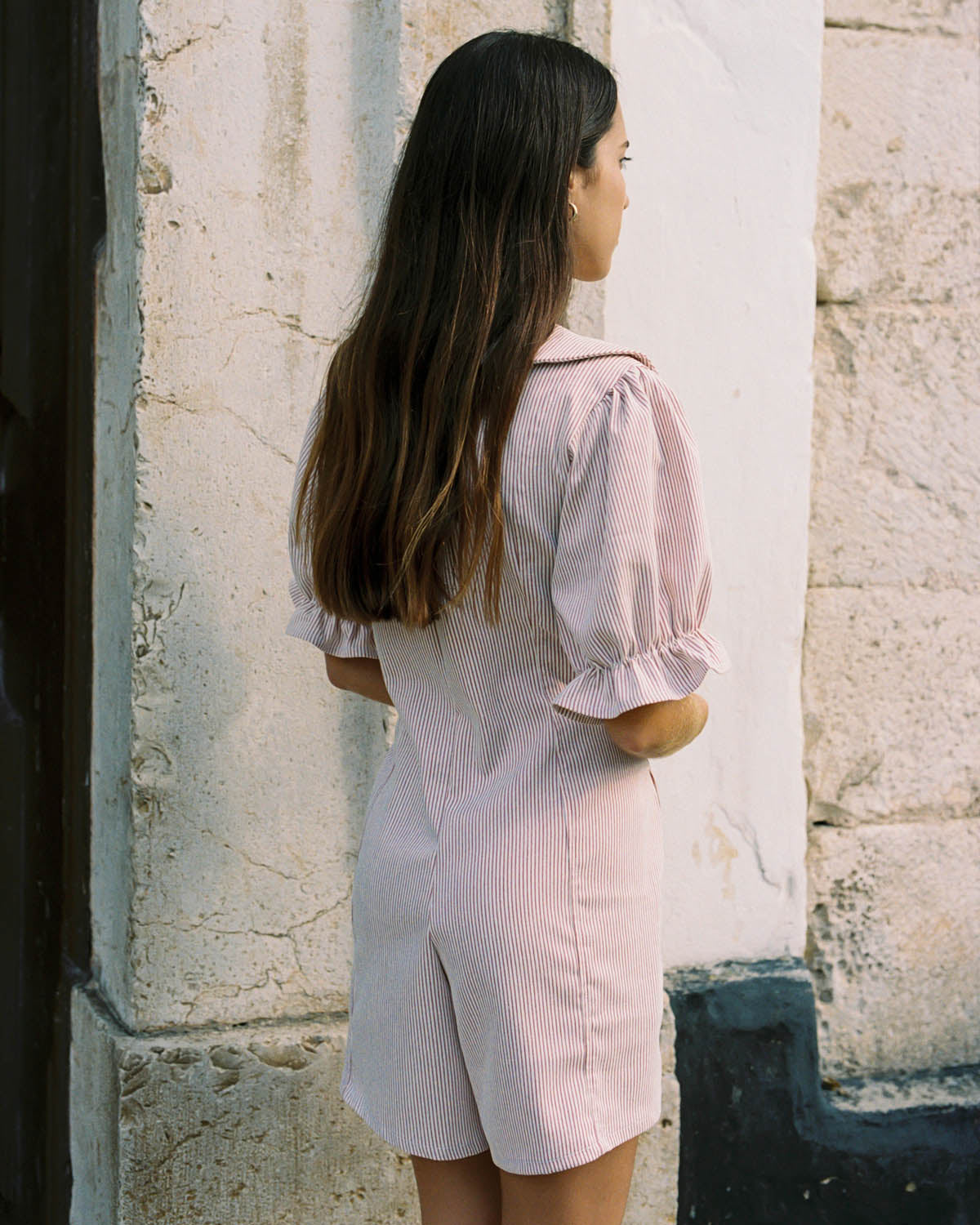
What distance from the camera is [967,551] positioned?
2.99 metres

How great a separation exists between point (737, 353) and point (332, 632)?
126 cm

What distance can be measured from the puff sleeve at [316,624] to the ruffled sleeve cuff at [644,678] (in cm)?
42

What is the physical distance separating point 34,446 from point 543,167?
153 cm

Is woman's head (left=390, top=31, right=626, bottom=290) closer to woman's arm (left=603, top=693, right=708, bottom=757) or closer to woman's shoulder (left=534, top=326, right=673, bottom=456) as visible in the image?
woman's shoulder (left=534, top=326, right=673, bottom=456)

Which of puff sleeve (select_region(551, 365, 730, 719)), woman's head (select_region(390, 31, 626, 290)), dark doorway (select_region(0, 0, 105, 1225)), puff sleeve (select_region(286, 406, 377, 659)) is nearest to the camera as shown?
puff sleeve (select_region(551, 365, 730, 719))

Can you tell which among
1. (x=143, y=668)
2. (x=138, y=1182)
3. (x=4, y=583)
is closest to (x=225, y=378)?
(x=143, y=668)

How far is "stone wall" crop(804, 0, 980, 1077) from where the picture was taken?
2881 millimetres

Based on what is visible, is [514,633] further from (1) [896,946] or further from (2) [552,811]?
(1) [896,946]

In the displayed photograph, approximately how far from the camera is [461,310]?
4.89 ft

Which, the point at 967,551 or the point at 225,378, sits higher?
the point at 225,378

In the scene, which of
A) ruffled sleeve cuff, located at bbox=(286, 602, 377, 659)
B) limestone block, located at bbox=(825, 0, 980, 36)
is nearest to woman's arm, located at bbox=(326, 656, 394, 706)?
ruffled sleeve cuff, located at bbox=(286, 602, 377, 659)

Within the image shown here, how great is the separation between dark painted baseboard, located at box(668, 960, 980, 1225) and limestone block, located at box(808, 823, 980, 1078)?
142 millimetres

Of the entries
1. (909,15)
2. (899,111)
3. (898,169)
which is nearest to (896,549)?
(898,169)

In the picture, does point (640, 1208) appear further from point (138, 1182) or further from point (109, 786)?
A: point (109, 786)
